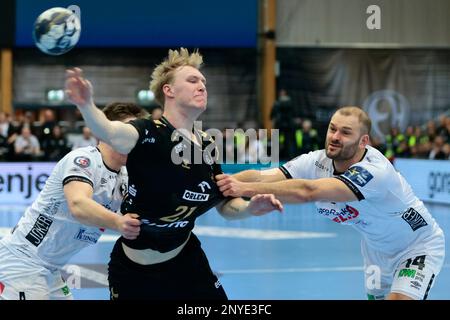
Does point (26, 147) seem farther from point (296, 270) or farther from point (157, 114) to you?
point (296, 270)

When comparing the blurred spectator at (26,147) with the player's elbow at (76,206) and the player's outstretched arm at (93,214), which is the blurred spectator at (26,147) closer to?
the player's outstretched arm at (93,214)

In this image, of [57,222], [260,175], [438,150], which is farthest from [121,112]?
[438,150]

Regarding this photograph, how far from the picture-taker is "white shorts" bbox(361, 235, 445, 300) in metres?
6.61

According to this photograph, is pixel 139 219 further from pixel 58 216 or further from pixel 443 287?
pixel 443 287

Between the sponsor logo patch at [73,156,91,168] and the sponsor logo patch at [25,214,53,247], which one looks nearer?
the sponsor logo patch at [73,156,91,168]

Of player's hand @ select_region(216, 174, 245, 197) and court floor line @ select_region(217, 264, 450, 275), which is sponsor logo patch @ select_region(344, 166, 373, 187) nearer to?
player's hand @ select_region(216, 174, 245, 197)

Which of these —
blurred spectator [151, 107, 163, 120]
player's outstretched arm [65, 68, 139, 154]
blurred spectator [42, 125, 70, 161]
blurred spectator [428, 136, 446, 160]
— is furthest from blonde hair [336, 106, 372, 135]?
blurred spectator [42, 125, 70, 161]

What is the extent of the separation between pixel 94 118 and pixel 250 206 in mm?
1348

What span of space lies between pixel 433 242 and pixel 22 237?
11.3 feet

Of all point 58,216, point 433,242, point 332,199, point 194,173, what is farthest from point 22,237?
point 433,242

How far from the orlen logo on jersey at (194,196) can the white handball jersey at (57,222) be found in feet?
2.57

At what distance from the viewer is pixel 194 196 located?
222 inches

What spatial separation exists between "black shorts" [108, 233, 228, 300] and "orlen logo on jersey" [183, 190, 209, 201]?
20.8 inches

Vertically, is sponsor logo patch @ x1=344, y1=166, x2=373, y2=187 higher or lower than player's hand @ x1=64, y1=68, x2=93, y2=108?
lower
